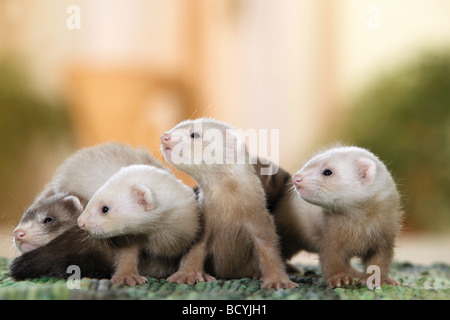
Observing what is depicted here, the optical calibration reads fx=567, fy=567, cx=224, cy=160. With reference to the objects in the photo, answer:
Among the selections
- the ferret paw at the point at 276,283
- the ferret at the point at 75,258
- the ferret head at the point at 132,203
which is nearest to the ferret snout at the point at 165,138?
the ferret head at the point at 132,203

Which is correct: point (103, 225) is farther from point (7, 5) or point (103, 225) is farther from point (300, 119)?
point (300, 119)

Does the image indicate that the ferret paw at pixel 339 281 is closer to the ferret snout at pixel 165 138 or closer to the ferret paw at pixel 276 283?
the ferret paw at pixel 276 283

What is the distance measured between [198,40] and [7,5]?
1.24 metres

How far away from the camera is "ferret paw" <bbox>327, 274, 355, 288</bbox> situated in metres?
1.98

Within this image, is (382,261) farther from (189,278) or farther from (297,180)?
(189,278)

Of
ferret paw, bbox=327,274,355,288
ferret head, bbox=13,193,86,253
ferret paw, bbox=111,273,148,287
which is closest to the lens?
ferret paw, bbox=111,273,148,287

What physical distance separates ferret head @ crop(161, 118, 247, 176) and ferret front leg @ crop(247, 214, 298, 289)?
0.81ft

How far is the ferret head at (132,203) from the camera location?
6.36 feet

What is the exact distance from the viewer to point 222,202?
2.11 m

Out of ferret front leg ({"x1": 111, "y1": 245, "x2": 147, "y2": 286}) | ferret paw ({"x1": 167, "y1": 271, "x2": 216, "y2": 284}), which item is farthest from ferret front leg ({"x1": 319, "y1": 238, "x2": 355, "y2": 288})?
ferret front leg ({"x1": 111, "y1": 245, "x2": 147, "y2": 286})

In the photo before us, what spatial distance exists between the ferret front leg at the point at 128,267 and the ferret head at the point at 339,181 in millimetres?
637

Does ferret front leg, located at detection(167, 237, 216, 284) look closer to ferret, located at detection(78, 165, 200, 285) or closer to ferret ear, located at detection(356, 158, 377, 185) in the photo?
ferret, located at detection(78, 165, 200, 285)
